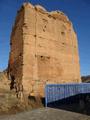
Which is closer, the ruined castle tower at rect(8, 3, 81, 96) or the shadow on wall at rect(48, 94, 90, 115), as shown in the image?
the shadow on wall at rect(48, 94, 90, 115)

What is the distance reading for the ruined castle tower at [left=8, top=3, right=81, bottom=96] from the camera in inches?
771

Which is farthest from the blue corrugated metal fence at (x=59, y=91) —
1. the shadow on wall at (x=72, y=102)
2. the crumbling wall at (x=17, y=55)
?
the crumbling wall at (x=17, y=55)

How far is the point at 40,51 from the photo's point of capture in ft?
68.7

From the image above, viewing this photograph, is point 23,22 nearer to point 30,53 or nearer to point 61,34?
point 30,53

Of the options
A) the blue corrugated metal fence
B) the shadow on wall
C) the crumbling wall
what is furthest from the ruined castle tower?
the shadow on wall

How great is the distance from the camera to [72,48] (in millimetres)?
25172

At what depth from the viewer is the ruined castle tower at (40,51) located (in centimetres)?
1959

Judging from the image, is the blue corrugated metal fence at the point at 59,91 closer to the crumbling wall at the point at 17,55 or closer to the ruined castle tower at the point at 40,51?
the ruined castle tower at the point at 40,51

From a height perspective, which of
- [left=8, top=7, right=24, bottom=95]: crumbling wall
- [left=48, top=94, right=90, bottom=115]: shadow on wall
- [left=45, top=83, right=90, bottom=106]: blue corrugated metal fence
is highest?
[left=8, top=7, right=24, bottom=95]: crumbling wall

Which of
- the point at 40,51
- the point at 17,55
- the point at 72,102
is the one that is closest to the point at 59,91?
the point at 72,102

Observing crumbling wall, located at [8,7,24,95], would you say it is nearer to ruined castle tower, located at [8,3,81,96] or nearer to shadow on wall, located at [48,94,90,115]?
ruined castle tower, located at [8,3,81,96]

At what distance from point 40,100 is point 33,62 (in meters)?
4.46

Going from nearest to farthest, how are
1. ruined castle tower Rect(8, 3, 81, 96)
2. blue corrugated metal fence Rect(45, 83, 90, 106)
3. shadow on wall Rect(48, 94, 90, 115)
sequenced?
shadow on wall Rect(48, 94, 90, 115)
blue corrugated metal fence Rect(45, 83, 90, 106)
ruined castle tower Rect(8, 3, 81, 96)

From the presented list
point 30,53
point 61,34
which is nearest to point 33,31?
point 30,53
